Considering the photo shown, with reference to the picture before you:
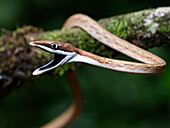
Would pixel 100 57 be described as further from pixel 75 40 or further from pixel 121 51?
pixel 75 40

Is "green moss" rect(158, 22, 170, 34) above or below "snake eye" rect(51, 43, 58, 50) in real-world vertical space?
above

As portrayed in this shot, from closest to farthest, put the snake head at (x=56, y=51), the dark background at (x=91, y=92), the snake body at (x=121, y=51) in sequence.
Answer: the snake head at (x=56, y=51), the snake body at (x=121, y=51), the dark background at (x=91, y=92)

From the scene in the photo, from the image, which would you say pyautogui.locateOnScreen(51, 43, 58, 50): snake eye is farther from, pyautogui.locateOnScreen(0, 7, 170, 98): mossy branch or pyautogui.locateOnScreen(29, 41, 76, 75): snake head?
pyautogui.locateOnScreen(0, 7, 170, 98): mossy branch

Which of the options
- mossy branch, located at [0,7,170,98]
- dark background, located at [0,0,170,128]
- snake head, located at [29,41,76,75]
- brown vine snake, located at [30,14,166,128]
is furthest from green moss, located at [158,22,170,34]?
dark background, located at [0,0,170,128]

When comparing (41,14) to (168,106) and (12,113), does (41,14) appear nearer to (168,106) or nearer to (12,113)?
(12,113)

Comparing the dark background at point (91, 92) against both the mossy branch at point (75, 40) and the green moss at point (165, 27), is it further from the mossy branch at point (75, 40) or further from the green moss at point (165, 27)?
the green moss at point (165, 27)

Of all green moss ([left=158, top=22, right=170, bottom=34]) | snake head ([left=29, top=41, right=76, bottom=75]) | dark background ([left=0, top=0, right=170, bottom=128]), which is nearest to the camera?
snake head ([left=29, top=41, right=76, bottom=75])

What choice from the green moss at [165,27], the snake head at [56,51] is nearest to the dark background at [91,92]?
Answer: the green moss at [165,27]
